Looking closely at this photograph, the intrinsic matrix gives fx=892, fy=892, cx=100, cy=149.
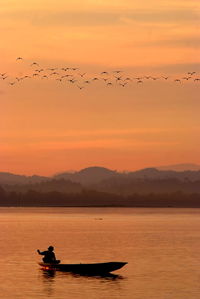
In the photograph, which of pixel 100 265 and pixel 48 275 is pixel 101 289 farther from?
pixel 48 275

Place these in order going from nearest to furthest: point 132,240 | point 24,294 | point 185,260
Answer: point 24,294, point 185,260, point 132,240

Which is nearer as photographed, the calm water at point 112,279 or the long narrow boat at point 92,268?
the calm water at point 112,279

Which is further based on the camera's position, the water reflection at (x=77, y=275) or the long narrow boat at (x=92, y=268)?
the water reflection at (x=77, y=275)


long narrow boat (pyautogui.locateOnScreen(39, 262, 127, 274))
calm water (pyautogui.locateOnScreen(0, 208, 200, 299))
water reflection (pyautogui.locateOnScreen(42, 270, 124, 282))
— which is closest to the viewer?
calm water (pyautogui.locateOnScreen(0, 208, 200, 299))

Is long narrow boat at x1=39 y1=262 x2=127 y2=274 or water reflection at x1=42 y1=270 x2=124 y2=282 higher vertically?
long narrow boat at x1=39 y1=262 x2=127 y2=274

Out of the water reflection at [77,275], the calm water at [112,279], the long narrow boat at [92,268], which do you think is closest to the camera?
the calm water at [112,279]

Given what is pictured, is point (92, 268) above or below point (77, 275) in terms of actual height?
above

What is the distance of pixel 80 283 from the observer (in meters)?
91.1

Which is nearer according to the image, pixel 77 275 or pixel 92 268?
pixel 92 268

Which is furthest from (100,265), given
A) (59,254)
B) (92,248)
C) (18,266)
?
(92,248)

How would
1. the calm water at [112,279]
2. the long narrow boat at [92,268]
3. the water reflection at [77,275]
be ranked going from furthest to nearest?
the water reflection at [77,275] < the long narrow boat at [92,268] < the calm water at [112,279]

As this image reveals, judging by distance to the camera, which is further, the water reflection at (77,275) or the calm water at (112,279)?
the water reflection at (77,275)

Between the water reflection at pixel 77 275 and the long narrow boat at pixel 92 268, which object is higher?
the long narrow boat at pixel 92 268

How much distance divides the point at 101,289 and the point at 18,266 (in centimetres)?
2739
